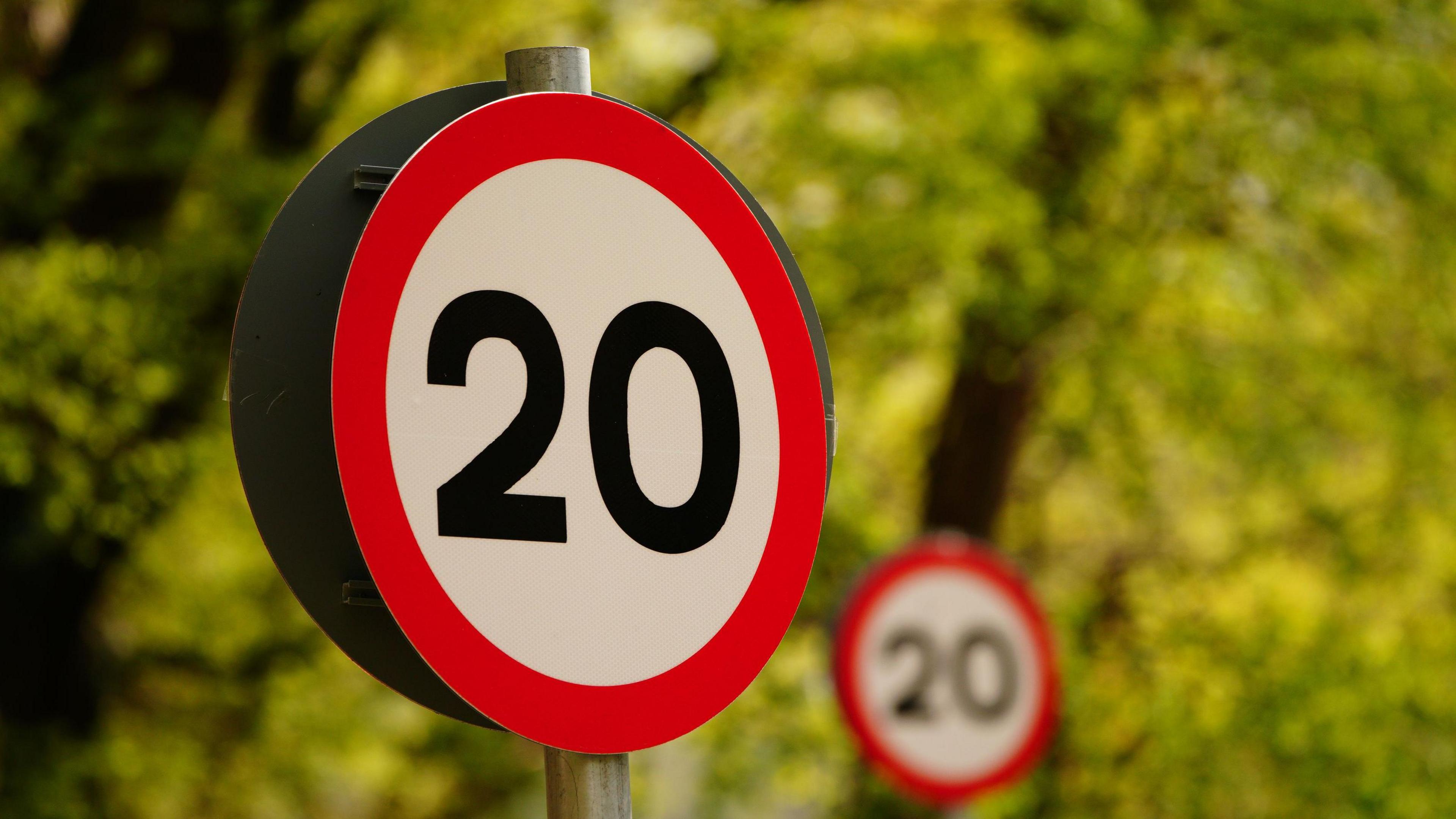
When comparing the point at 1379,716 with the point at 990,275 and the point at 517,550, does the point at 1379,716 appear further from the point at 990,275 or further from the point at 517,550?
the point at 517,550

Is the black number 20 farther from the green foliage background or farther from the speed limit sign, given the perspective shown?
the green foliage background

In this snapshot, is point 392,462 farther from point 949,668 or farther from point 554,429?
point 949,668

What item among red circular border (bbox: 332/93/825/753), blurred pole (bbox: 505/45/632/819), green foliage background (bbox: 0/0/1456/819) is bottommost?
blurred pole (bbox: 505/45/632/819)

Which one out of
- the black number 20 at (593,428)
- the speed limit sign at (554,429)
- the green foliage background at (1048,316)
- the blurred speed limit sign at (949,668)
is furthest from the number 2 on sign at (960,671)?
the black number 20 at (593,428)

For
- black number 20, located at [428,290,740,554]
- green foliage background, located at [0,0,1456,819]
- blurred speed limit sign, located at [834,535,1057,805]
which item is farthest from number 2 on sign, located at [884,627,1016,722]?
black number 20, located at [428,290,740,554]

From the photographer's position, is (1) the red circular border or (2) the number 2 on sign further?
(2) the number 2 on sign

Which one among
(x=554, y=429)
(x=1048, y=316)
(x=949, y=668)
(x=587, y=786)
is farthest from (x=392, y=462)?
(x=1048, y=316)

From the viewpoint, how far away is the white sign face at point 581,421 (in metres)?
1.68

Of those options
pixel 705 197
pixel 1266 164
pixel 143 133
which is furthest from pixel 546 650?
pixel 1266 164

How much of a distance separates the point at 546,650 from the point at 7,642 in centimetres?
652

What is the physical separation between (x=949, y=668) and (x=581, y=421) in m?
3.02

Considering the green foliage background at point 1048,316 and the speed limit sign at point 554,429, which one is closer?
the speed limit sign at point 554,429

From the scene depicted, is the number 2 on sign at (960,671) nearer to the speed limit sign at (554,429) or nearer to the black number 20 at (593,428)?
the speed limit sign at (554,429)

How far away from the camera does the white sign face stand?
1680mm
